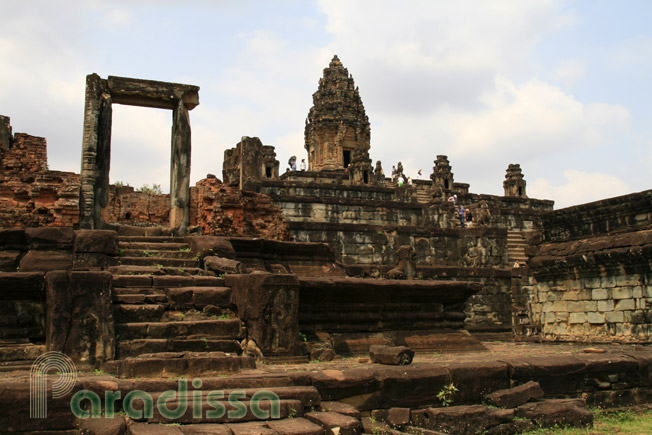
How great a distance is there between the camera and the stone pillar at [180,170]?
11711mm

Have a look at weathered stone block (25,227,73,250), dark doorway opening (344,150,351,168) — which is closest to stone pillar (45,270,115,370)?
weathered stone block (25,227,73,250)

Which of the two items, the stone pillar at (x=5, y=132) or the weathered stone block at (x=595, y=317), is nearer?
the weathered stone block at (x=595, y=317)

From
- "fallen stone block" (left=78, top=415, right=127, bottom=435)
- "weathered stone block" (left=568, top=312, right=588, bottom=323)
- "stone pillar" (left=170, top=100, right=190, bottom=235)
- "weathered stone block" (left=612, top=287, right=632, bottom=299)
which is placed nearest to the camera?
"fallen stone block" (left=78, top=415, right=127, bottom=435)

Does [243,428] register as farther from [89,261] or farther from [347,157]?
[347,157]

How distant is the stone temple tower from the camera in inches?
1459

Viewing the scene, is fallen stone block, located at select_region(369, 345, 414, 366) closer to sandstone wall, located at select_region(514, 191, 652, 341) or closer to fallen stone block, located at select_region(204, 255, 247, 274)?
fallen stone block, located at select_region(204, 255, 247, 274)

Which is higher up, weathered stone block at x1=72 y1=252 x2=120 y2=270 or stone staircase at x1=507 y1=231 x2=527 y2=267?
stone staircase at x1=507 y1=231 x2=527 y2=267

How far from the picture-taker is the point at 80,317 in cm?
591

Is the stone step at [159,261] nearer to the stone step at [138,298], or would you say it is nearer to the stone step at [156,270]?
the stone step at [156,270]

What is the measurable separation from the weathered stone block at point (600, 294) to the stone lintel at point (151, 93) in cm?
835

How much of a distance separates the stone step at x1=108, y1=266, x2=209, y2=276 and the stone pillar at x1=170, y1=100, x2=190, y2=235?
3295 millimetres

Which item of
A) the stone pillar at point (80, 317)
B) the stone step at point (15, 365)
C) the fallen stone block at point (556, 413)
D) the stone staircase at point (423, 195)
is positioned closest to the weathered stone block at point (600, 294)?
the fallen stone block at point (556, 413)

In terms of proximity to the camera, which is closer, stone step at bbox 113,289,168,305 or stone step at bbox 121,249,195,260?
stone step at bbox 113,289,168,305

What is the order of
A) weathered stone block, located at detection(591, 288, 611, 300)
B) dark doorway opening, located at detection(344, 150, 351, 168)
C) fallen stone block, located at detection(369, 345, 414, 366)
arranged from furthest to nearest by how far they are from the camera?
dark doorway opening, located at detection(344, 150, 351, 168) < weathered stone block, located at detection(591, 288, 611, 300) < fallen stone block, located at detection(369, 345, 414, 366)
